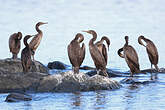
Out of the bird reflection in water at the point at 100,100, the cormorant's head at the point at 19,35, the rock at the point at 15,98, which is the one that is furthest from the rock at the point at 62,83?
the cormorant's head at the point at 19,35

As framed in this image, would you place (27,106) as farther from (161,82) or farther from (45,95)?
(161,82)

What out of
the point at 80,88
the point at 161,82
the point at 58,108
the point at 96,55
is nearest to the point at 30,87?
the point at 80,88

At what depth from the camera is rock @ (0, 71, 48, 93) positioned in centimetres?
1691

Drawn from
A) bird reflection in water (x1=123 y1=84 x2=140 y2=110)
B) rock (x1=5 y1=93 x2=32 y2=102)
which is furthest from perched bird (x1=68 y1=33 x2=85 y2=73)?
rock (x1=5 y1=93 x2=32 y2=102)

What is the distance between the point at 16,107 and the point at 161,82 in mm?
8526

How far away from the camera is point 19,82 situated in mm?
17062

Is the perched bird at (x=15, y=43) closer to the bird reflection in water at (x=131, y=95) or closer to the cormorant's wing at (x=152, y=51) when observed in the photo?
the bird reflection in water at (x=131, y=95)

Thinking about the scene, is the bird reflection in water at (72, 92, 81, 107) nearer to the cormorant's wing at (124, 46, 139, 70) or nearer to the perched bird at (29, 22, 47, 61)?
the cormorant's wing at (124, 46, 139, 70)

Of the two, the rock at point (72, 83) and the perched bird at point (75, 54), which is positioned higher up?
the perched bird at point (75, 54)

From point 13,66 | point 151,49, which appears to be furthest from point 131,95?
point 151,49

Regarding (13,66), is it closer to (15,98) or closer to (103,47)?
(103,47)

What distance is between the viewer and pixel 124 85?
18.7 metres

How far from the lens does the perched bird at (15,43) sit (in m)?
21.7

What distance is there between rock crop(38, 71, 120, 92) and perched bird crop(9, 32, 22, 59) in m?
5.33
